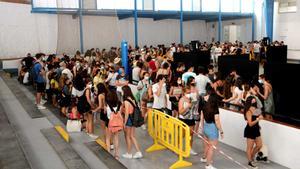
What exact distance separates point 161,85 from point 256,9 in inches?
905

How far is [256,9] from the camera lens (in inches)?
1062

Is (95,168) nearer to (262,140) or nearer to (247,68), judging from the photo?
(262,140)

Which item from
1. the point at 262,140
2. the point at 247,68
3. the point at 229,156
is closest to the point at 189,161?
the point at 229,156

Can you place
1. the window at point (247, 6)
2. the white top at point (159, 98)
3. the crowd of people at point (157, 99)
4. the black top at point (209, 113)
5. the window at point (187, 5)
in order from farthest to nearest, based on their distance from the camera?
Answer: the window at point (247, 6) < the window at point (187, 5) < the white top at point (159, 98) < the crowd of people at point (157, 99) < the black top at point (209, 113)

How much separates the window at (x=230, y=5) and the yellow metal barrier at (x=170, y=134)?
2125 centimetres

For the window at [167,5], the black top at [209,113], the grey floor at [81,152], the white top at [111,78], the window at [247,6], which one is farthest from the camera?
the window at [247,6]

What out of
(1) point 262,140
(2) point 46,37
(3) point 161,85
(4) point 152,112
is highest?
(2) point 46,37

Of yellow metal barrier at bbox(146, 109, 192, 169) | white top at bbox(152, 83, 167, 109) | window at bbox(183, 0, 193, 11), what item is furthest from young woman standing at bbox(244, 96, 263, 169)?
window at bbox(183, 0, 193, 11)

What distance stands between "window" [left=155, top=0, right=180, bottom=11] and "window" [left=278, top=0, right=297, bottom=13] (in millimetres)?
8487

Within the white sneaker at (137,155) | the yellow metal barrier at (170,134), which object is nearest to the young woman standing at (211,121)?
the yellow metal barrier at (170,134)

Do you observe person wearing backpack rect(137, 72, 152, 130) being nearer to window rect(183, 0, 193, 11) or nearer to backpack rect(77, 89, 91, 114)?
backpack rect(77, 89, 91, 114)

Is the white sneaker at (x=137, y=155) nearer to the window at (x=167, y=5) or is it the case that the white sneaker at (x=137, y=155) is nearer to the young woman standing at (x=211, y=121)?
the young woman standing at (x=211, y=121)

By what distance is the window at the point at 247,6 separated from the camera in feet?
87.8

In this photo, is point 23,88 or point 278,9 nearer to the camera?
point 23,88
